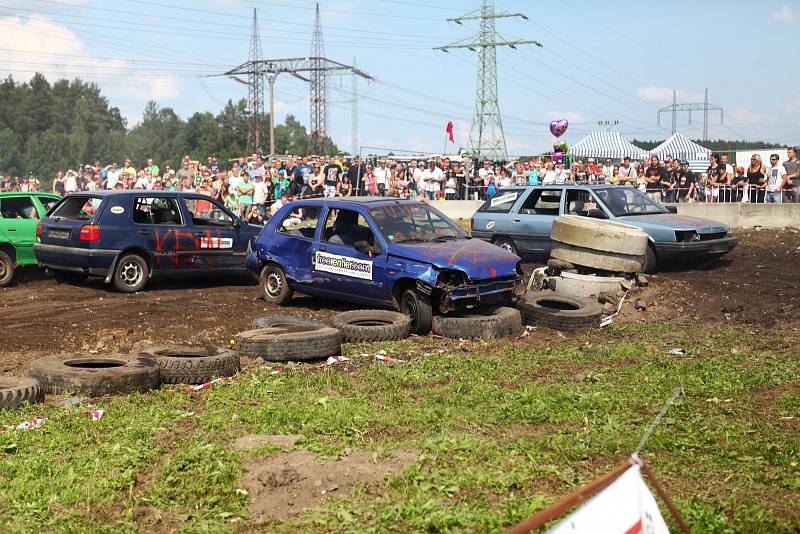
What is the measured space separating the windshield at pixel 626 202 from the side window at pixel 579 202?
181 millimetres

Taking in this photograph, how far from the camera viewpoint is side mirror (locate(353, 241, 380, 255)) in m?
11.2

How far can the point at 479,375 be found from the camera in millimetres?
7934

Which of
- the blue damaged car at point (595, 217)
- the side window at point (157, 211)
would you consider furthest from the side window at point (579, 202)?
the side window at point (157, 211)

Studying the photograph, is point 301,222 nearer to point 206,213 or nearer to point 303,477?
point 206,213

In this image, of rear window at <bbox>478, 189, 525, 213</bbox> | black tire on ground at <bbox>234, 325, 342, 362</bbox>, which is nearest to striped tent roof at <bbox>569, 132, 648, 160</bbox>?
rear window at <bbox>478, 189, 525, 213</bbox>

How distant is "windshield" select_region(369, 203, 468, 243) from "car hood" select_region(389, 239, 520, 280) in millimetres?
236

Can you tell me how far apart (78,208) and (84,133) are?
228 feet

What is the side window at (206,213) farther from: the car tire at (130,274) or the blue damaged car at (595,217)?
the blue damaged car at (595,217)

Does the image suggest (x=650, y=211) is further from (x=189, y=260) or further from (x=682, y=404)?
(x=682, y=404)

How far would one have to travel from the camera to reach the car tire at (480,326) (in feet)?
33.2

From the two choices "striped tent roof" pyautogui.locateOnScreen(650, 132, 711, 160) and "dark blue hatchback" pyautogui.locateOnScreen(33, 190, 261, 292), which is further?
"striped tent roof" pyautogui.locateOnScreen(650, 132, 711, 160)

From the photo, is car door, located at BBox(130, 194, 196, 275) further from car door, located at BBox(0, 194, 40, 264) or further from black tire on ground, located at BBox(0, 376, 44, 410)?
black tire on ground, located at BBox(0, 376, 44, 410)

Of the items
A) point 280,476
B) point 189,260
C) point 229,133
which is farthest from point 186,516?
point 229,133

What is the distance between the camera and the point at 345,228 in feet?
39.3
